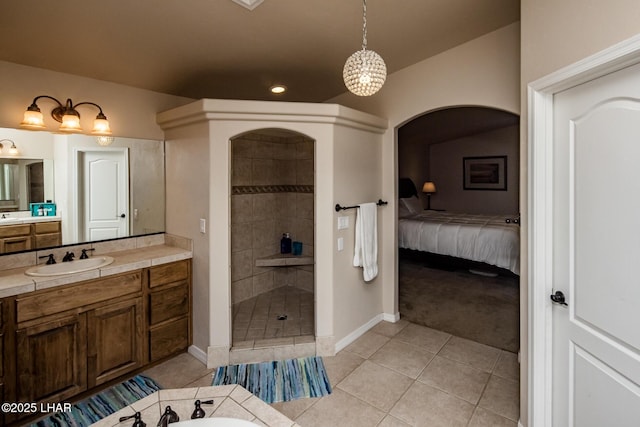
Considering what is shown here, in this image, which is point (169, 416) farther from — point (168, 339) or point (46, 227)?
point (46, 227)

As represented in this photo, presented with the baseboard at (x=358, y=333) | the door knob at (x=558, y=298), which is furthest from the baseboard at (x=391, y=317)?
the door knob at (x=558, y=298)

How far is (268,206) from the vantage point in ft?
14.3

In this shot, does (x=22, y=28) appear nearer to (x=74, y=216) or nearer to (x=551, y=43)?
(x=74, y=216)

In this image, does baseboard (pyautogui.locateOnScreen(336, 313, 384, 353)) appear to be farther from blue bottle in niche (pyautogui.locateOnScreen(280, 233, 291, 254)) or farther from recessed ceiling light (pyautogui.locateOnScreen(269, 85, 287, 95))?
recessed ceiling light (pyautogui.locateOnScreen(269, 85, 287, 95))

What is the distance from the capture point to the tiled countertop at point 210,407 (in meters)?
1.38

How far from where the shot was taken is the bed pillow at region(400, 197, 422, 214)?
6721 millimetres

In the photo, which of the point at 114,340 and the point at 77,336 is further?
the point at 114,340

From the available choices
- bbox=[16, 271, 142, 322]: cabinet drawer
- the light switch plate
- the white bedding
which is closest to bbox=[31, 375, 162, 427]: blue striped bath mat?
bbox=[16, 271, 142, 322]: cabinet drawer

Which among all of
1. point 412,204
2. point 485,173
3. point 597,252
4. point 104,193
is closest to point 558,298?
point 597,252

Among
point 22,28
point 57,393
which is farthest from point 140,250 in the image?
point 22,28

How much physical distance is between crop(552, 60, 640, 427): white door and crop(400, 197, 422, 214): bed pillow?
501 cm

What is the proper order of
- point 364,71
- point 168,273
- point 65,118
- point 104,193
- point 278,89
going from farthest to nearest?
point 278,89
point 104,193
point 168,273
point 65,118
point 364,71

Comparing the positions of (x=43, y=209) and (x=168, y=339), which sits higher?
(x=43, y=209)

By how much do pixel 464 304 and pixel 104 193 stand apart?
426 cm
